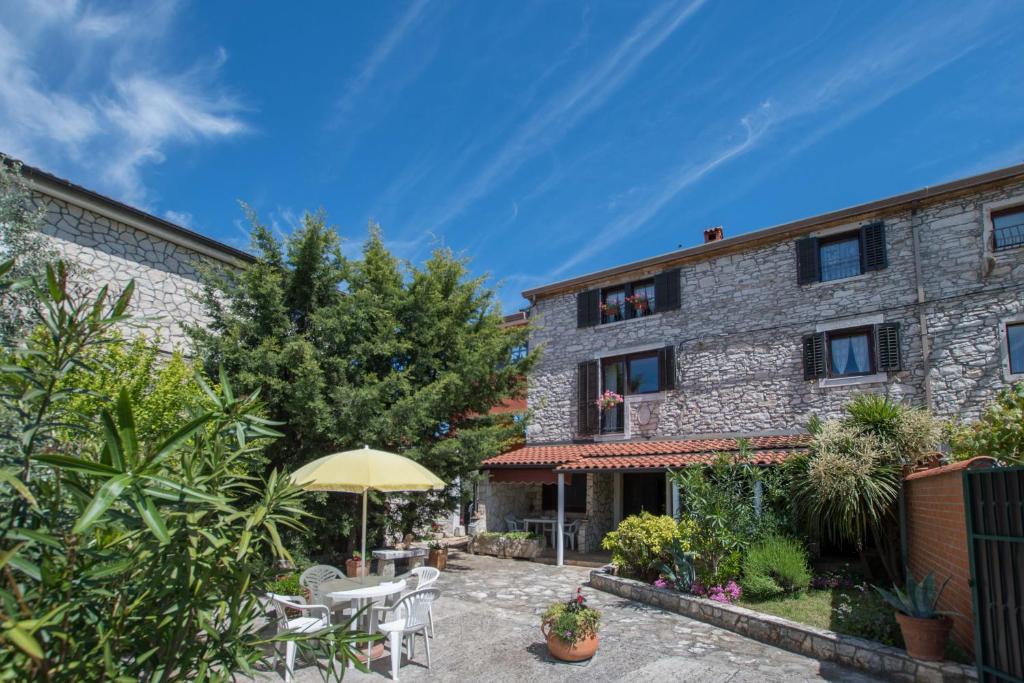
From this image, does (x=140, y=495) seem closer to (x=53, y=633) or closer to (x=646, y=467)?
(x=53, y=633)

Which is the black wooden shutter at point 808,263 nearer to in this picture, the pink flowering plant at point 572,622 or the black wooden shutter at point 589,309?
the black wooden shutter at point 589,309

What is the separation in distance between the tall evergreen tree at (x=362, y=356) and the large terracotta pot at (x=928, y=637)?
350 inches

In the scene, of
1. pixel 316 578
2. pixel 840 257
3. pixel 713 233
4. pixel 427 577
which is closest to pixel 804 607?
pixel 427 577

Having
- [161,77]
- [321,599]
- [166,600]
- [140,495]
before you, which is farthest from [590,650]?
[161,77]

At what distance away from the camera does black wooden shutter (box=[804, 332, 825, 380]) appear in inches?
589

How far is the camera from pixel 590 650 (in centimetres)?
726

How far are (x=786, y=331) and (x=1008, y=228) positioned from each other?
506cm

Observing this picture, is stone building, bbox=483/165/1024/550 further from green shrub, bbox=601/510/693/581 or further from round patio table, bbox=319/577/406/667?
round patio table, bbox=319/577/406/667

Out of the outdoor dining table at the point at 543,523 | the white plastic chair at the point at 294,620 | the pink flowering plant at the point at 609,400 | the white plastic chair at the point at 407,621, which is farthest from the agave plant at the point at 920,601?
the outdoor dining table at the point at 543,523

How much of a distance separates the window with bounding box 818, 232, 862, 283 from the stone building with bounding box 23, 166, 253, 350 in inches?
574

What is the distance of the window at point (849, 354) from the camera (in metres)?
14.6

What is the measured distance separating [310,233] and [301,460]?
16.9 feet

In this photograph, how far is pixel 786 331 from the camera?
1571cm

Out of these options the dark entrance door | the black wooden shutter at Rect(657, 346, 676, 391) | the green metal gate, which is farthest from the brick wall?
the dark entrance door
